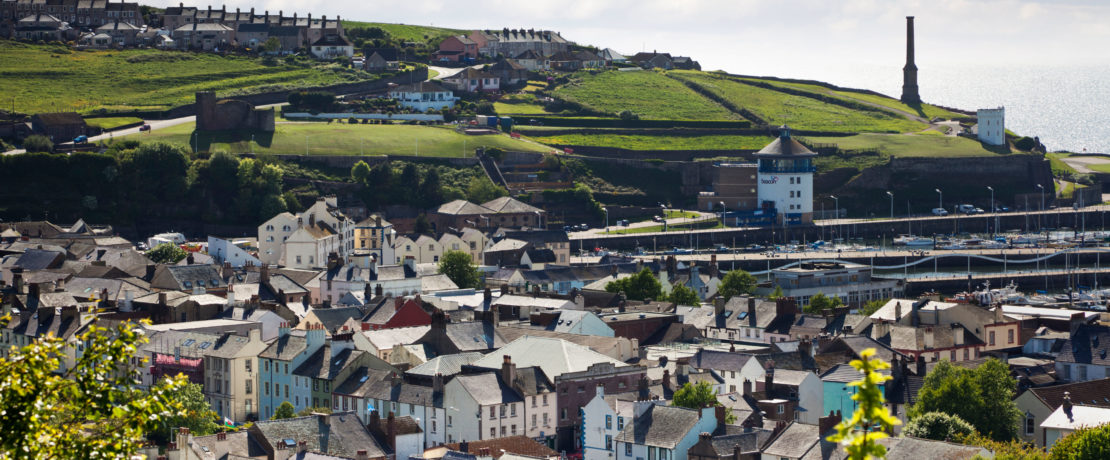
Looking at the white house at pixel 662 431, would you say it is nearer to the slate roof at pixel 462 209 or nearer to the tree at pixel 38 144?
the slate roof at pixel 462 209

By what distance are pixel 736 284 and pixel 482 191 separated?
39.6 m

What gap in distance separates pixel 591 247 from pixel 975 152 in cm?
5580

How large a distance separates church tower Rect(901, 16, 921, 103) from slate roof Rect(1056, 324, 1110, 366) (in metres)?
134

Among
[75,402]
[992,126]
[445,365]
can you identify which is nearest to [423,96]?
[992,126]

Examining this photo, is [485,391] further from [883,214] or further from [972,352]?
[883,214]

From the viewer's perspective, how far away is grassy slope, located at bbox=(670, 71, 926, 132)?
162250 mm

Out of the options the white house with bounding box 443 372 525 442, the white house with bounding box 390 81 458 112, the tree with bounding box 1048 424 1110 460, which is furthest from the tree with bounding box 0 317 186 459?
the white house with bounding box 390 81 458 112

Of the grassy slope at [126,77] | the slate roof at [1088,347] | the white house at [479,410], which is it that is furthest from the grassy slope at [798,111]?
the white house at [479,410]

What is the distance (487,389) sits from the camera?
50031mm

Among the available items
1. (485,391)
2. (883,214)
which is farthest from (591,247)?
(485,391)

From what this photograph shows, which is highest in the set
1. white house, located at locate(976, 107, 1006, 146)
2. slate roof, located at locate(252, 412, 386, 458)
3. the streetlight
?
white house, located at locate(976, 107, 1006, 146)

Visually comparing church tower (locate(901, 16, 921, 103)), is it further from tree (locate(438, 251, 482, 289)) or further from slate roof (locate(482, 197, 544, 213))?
Result: tree (locate(438, 251, 482, 289))

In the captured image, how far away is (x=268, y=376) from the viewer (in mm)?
55938

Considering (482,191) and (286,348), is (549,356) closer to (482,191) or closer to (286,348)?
(286,348)
